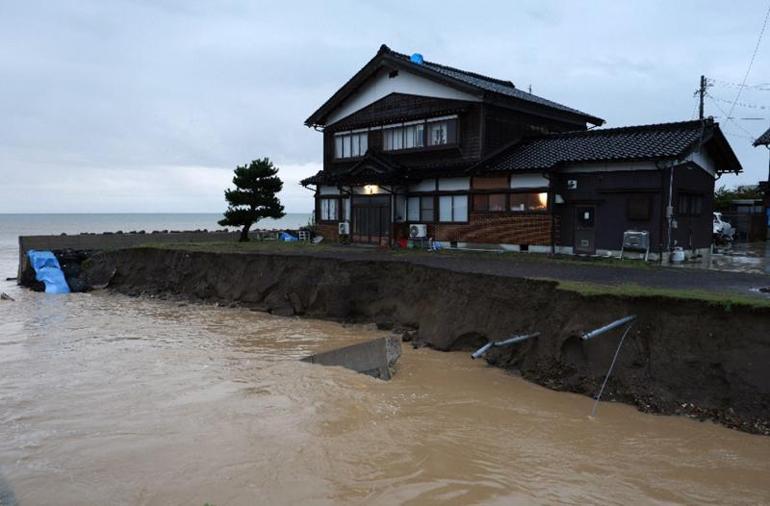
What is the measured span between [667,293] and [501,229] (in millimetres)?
12061

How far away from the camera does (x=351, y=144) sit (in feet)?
94.9

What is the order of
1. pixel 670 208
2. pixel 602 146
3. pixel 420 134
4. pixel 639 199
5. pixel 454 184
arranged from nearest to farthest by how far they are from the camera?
pixel 670 208, pixel 639 199, pixel 602 146, pixel 454 184, pixel 420 134

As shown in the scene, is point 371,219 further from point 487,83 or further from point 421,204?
point 487,83

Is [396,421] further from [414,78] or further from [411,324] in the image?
[414,78]

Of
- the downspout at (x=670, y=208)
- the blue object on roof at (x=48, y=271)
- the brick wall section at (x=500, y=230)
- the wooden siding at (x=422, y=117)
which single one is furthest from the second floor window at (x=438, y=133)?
the blue object on roof at (x=48, y=271)

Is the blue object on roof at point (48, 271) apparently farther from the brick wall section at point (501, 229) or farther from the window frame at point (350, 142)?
the brick wall section at point (501, 229)

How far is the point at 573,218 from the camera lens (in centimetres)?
2091

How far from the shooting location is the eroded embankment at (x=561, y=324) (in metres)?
9.11

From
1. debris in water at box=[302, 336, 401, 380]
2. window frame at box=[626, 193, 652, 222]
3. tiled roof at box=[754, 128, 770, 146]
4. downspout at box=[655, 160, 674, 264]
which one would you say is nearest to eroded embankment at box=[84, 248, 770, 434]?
debris in water at box=[302, 336, 401, 380]

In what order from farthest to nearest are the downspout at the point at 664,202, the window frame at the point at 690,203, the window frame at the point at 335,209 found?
1. the window frame at the point at 335,209
2. the window frame at the point at 690,203
3. the downspout at the point at 664,202

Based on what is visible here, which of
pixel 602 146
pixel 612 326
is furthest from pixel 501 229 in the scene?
pixel 612 326

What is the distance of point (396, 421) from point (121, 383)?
19.7 ft

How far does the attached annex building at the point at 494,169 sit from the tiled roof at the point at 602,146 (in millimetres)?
51

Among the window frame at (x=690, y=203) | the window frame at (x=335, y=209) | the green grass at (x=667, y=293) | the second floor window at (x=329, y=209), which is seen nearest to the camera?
the green grass at (x=667, y=293)
